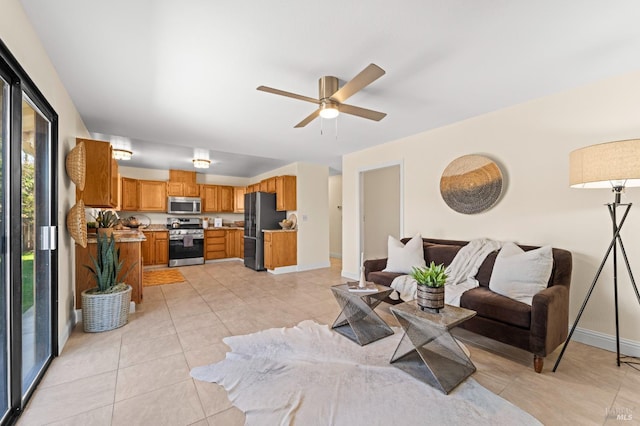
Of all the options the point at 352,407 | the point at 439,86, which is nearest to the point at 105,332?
the point at 352,407

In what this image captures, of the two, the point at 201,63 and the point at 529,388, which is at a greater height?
the point at 201,63

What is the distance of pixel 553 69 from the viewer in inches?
90.3

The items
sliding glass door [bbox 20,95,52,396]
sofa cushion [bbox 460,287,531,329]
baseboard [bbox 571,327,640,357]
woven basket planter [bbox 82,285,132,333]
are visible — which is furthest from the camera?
woven basket planter [bbox 82,285,132,333]

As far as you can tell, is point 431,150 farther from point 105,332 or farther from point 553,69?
point 105,332

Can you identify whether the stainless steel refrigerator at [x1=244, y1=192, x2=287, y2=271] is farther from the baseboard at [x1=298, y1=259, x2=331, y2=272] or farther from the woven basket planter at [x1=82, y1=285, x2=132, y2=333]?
the woven basket planter at [x1=82, y1=285, x2=132, y2=333]

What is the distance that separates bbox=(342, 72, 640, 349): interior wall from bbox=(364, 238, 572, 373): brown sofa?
293 millimetres

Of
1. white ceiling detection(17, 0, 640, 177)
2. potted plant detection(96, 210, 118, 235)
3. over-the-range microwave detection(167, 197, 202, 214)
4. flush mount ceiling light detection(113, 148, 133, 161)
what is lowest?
potted plant detection(96, 210, 118, 235)

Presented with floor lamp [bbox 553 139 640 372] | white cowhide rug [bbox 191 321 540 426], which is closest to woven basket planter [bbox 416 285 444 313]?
white cowhide rug [bbox 191 321 540 426]

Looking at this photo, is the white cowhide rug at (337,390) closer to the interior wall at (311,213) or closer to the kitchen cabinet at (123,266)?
the kitchen cabinet at (123,266)

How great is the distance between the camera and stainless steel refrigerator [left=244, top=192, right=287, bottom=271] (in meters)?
5.96

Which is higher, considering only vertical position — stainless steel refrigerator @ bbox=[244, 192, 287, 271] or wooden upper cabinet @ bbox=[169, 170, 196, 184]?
wooden upper cabinet @ bbox=[169, 170, 196, 184]

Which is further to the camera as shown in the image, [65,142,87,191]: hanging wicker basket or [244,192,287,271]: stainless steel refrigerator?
[244,192,287,271]: stainless steel refrigerator

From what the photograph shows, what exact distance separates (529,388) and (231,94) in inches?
136

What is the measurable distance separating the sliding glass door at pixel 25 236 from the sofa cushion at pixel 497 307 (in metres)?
3.18
